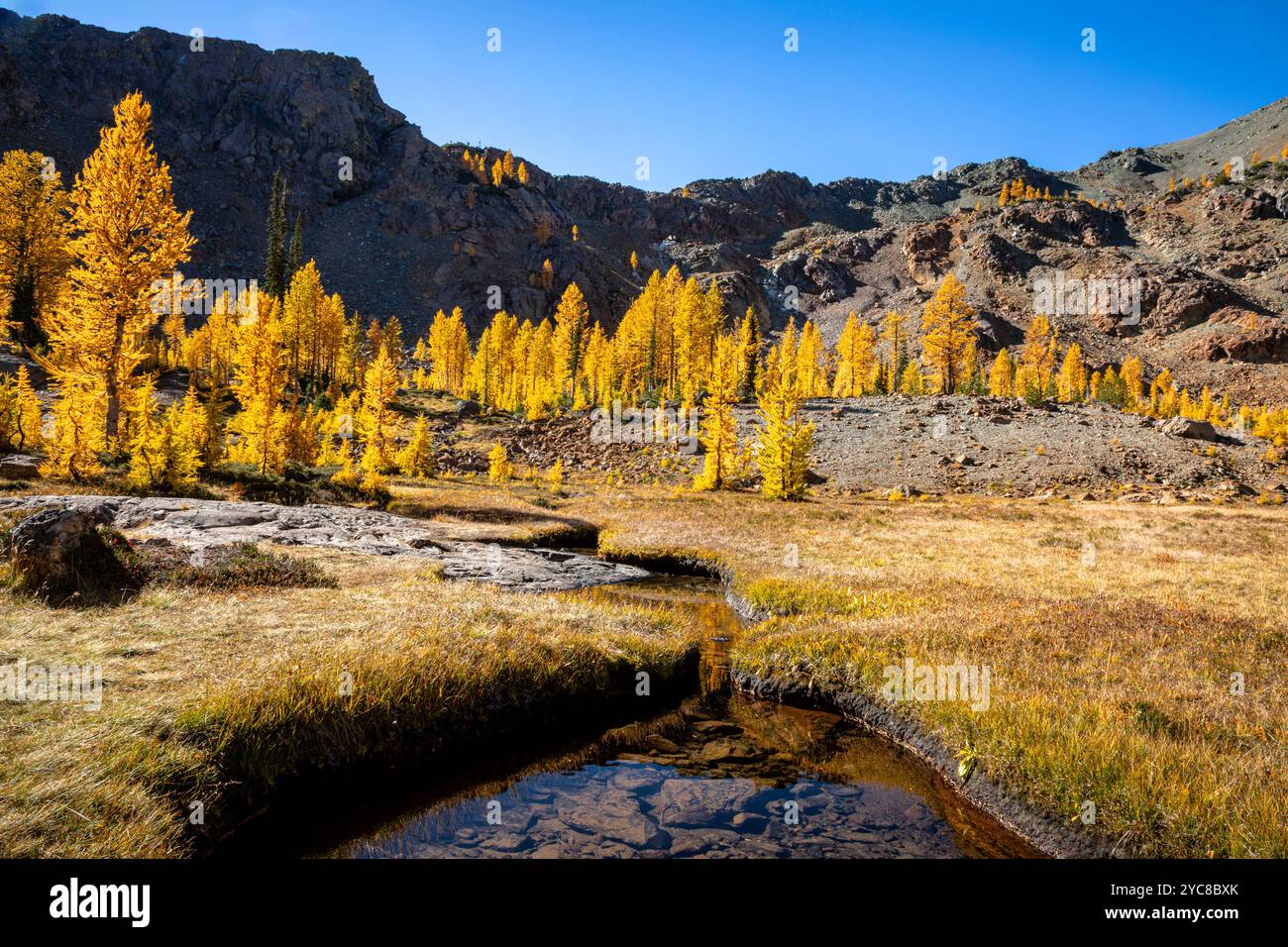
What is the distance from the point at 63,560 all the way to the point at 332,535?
36.4ft

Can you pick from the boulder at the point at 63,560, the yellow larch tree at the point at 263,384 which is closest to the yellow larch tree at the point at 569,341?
the yellow larch tree at the point at 263,384

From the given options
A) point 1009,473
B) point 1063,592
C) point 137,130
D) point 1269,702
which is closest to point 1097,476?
point 1009,473

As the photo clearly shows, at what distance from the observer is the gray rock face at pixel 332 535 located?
19.2 meters

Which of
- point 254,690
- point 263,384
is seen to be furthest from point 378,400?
point 254,690

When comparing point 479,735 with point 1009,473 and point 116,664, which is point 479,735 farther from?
point 1009,473

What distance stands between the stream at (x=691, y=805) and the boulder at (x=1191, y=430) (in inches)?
2785

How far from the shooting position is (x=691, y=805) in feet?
27.0

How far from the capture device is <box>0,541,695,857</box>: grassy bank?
5836mm

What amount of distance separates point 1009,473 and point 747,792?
55.5 meters

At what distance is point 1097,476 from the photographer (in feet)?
174

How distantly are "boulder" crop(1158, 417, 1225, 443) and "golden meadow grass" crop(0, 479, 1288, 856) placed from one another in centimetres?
5020

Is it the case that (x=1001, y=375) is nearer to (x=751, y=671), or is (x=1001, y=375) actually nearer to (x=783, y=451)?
(x=783, y=451)

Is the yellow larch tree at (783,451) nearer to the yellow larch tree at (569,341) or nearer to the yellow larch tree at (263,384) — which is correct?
the yellow larch tree at (263,384)
